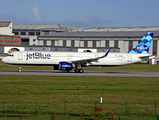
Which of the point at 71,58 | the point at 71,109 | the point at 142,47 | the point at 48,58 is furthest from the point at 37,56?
the point at 71,109

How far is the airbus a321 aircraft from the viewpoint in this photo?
1960 inches

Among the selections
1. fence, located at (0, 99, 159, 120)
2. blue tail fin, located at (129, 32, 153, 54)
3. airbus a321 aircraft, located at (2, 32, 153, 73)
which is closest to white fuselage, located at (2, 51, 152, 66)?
airbus a321 aircraft, located at (2, 32, 153, 73)

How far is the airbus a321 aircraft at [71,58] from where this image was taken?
4978 cm

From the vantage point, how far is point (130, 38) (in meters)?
109

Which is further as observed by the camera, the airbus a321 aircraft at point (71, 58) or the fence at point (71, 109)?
the airbus a321 aircraft at point (71, 58)

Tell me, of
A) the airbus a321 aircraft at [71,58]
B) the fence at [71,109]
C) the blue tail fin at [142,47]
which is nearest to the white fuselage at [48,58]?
the airbus a321 aircraft at [71,58]

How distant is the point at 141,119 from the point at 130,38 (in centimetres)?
9455

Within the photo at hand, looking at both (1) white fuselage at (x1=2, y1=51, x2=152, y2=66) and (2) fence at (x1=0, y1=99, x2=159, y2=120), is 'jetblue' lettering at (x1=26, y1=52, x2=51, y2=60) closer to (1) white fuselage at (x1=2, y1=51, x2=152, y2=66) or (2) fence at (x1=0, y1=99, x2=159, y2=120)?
(1) white fuselage at (x1=2, y1=51, x2=152, y2=66)

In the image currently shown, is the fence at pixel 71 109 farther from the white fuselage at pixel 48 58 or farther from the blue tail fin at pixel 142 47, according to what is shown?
the blue tail fin at pixel 142 47

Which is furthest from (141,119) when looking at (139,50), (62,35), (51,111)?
(62,35)

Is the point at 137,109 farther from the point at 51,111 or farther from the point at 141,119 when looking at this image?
the point at 51,111

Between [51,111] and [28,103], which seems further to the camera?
[28,103]

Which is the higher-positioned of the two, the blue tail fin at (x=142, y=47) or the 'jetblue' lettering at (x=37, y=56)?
the blue tail fin at (x=142, y=47)

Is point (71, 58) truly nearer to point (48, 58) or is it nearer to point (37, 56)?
point (48, 58)
